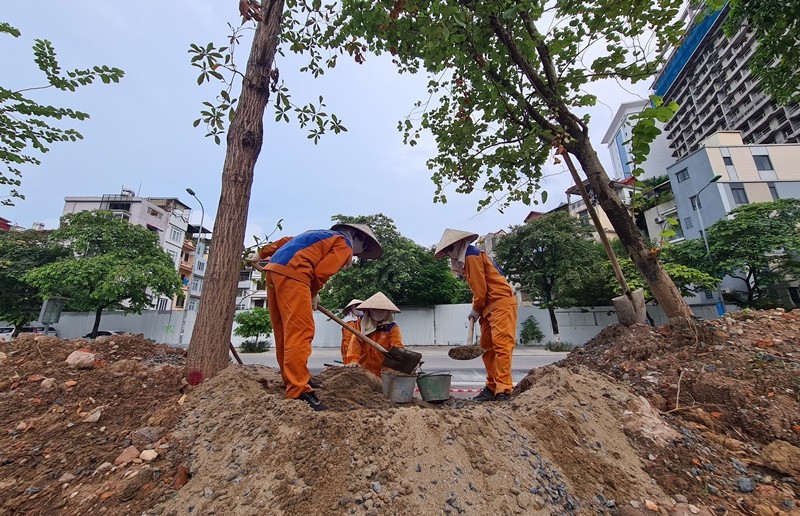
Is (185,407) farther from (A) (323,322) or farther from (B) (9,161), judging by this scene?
(A) (323,322)

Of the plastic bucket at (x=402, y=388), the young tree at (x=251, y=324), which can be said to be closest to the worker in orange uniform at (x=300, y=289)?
the plastic bucket at (x=402, y=388)

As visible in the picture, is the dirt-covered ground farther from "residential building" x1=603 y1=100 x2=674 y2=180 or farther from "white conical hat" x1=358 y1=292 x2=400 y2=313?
"residential building" x1=603 y1=100 x2=674 y2=180

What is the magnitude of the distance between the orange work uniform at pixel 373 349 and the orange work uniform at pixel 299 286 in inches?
89.3

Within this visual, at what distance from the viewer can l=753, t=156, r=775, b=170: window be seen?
1016 inches

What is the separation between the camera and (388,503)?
147 cm

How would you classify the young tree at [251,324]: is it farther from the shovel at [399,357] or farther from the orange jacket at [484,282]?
the orange jacket at [484,282]

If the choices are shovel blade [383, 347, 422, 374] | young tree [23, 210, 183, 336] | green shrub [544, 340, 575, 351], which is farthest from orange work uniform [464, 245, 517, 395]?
young tree [23, 210, 183, 336]

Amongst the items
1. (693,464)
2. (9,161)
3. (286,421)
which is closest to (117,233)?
(9,161)

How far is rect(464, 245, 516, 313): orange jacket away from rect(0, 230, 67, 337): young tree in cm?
2572

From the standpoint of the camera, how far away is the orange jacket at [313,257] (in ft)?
9.40

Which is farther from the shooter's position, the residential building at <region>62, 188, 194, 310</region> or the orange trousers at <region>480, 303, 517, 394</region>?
the residential building at <region>62, 188, 194, 310</region>

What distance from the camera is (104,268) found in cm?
1728

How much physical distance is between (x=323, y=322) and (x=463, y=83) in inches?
791

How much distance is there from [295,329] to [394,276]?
16814mm
